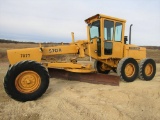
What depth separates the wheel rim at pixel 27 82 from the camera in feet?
19.3

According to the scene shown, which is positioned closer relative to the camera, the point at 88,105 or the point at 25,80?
the point at 88,105

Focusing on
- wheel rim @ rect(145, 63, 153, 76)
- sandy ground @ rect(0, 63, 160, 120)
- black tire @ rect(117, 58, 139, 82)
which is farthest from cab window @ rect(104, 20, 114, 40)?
sandy ground @ rect(0, 63, 160, 120)

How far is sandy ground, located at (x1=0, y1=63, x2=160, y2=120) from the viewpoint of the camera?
5.11m

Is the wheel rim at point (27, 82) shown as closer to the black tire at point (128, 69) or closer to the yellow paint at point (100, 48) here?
the yellow paint at point (100, 48)

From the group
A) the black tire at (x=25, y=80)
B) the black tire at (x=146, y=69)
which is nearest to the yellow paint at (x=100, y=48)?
the black tire at (x=146, y=69)

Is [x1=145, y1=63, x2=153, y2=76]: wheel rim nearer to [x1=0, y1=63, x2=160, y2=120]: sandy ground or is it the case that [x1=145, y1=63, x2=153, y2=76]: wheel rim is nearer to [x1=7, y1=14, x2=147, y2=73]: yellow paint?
[x1=7, y1=14, x2=147, y2=73]: yellow paint

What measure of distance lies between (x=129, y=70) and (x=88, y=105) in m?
3.79

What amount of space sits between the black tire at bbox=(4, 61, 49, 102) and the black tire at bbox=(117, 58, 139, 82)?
11.5 ft

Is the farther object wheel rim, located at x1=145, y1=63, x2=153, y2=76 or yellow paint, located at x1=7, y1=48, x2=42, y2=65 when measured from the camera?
wheel rim, located at x1=145, y1=63, x2=153, y2=76

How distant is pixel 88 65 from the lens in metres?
7.87

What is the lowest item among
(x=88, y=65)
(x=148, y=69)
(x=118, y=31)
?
(x=148, y=69)

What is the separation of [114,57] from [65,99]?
3.96 metres

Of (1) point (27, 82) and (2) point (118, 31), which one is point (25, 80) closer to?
(1) point (27, 82)

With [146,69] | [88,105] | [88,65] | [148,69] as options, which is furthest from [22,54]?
[148,69]
